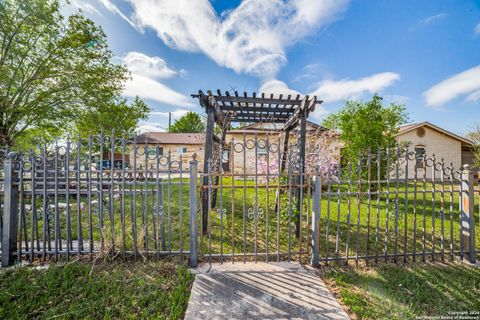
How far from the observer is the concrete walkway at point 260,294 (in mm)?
2018

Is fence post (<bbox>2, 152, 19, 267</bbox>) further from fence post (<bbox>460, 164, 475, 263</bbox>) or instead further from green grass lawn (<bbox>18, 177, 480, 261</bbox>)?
fence post (<bbox>460, 164, 475, 263</bbox>)

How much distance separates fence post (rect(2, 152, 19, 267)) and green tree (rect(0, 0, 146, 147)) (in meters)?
7.30

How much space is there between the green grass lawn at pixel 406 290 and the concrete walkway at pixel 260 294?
23 cm

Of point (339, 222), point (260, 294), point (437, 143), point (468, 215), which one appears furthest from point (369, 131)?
point (437, 143)

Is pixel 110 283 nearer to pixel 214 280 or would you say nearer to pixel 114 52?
pixel 214 280

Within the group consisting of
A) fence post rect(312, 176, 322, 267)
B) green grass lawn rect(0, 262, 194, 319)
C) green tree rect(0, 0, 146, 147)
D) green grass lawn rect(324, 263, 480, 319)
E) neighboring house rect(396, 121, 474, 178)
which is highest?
green tree rect(0, 0, 146, 147)

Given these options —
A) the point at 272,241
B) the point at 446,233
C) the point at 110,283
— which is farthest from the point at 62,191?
the point at 446,233

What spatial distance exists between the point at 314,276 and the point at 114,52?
521 inches

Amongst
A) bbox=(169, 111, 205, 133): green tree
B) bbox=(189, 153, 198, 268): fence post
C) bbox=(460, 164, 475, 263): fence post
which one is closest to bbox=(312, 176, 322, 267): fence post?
bbox=(189, 153, 198, 268): fence post

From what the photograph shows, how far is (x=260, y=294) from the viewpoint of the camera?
7.55ft

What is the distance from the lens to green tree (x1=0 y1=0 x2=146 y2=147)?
338 inches

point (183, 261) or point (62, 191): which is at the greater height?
point (62, 191)

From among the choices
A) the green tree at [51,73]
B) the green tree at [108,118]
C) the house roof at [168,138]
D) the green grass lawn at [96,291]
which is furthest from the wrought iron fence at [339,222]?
the house roof at [168,138]

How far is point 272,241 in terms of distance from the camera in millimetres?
3752
